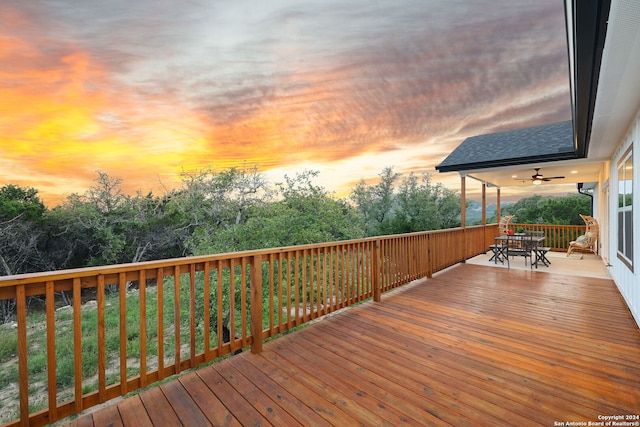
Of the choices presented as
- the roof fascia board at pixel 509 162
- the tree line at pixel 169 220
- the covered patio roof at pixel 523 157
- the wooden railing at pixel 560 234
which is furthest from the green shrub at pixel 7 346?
the wooden railing at pixel 560 234

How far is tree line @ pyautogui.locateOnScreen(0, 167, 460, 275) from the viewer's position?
8.70 m

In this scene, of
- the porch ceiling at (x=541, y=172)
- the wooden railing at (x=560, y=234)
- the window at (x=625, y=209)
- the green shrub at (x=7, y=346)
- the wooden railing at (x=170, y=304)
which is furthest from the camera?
the wooden railing at (x=560, y=234)

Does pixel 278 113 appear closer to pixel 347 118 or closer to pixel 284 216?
pixel 347 118

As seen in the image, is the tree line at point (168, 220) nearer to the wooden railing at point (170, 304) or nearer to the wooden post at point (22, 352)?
the wooden railing at point (170, 304)

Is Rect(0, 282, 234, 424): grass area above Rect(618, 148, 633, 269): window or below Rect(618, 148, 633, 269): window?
below

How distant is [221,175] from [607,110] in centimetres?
938

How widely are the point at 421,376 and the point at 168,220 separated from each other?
458 inches

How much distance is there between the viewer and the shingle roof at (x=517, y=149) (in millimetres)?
6508

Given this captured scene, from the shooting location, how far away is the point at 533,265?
6969mm

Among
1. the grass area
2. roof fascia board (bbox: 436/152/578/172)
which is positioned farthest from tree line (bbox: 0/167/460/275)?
roof fascia board (bbox: 436/152/578/172)

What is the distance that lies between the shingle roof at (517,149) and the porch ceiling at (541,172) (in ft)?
1.14

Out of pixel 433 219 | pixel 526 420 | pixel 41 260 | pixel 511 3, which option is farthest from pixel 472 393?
pixel 433 219

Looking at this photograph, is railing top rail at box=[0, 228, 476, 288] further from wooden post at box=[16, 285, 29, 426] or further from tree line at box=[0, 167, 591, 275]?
tree line at box=[0, 167, 591, 275]

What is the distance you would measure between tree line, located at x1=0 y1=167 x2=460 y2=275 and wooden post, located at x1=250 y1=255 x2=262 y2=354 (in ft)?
18.0
